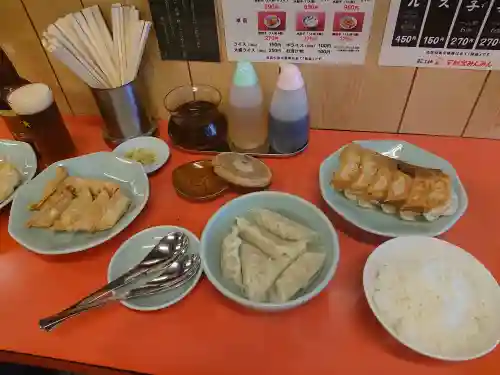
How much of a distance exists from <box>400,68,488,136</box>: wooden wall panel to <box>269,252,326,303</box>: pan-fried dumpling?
42cm

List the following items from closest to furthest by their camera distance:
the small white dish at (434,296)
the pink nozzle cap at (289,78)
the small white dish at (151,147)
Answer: the small white dish at (434,296)
the pink nozzle cap at (289,78)
the small white dish at (151,147)

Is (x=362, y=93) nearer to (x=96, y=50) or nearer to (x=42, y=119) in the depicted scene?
(x=96, y=50)

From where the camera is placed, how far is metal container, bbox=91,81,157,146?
84cm

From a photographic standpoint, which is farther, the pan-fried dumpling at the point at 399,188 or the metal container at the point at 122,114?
the metal container at the point at 122,114

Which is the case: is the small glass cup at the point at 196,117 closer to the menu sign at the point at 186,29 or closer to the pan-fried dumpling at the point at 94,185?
the menu sign at the point at 186,29

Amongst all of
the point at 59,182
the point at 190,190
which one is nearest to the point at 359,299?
the point at 190,190

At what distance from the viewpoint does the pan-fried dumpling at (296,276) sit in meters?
0.62

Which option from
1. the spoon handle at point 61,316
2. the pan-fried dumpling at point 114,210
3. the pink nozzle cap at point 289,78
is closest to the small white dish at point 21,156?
the pan-fried dumpling at point 114,210

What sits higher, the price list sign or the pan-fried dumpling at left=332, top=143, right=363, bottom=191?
the price list sign

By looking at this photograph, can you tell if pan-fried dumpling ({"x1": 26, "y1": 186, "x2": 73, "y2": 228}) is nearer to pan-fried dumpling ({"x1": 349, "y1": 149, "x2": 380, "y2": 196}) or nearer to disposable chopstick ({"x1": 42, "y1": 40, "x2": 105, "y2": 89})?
disposable chopstick ({"x1": 42, "y1": 40, "x2": 105, "y2": 89})

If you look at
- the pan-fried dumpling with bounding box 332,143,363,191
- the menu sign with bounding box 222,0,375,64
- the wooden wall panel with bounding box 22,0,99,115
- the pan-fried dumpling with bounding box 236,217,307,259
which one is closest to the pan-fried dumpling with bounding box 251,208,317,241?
the pan-fried dumpling with bounding box 236,217,307,259

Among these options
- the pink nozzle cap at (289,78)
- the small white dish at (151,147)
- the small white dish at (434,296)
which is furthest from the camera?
the small white dish at (151,147)

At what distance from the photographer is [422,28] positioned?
731mm

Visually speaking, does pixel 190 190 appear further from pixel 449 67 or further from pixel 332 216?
pixel 449 67
